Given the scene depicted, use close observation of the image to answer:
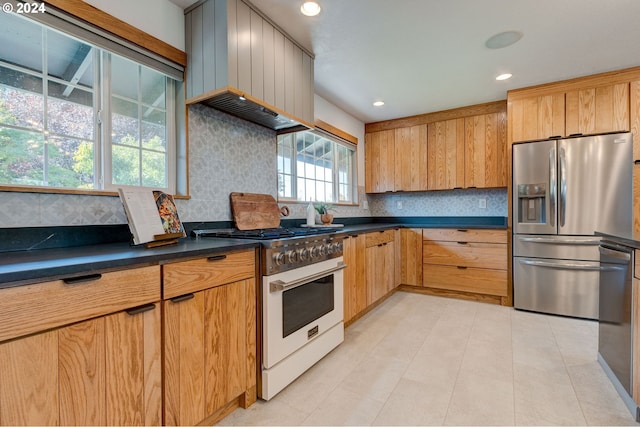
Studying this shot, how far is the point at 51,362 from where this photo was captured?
895mm

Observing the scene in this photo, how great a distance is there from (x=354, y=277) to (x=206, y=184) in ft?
5.02

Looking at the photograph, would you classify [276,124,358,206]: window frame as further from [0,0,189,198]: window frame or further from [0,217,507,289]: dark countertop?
[0,217,507,289]: dark countertop

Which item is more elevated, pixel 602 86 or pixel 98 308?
pixel 602 86

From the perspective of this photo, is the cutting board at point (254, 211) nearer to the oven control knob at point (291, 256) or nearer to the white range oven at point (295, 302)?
the white range oven at point (295, 302)

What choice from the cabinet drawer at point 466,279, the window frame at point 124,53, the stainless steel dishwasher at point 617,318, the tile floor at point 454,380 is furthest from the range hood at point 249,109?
the cabinet drawer at point 466,279

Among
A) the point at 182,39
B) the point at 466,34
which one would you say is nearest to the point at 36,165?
the point at 182,39

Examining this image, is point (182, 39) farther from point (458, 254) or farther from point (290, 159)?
point (458, 254)

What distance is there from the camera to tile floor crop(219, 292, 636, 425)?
1.49 metres

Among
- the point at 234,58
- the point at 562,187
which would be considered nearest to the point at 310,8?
the point at 234,58

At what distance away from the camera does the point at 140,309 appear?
110 centimetres

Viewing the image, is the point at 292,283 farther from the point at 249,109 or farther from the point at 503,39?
the point at 503,39

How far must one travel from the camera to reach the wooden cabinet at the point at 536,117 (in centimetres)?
299

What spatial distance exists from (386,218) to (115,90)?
3695 mm

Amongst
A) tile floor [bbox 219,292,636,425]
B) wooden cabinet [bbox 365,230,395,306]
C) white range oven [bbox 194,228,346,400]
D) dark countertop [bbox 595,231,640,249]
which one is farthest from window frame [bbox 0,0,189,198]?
dark countertop [bbox 595,231,640,249]
